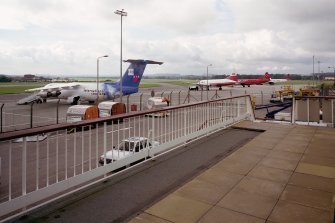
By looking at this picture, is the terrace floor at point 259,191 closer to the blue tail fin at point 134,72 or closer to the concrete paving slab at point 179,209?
the concrete paving slab at point 179,209

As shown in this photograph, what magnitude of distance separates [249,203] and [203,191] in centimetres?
68

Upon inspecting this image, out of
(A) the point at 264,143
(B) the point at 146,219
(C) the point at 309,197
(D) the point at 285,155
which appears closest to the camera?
(B) the point at 146,219

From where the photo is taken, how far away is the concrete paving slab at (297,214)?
343 centimetres

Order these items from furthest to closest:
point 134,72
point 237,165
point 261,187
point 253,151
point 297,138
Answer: point 134,72 < point 297,138 < point 253,151 < point 237,165 < point 261,187

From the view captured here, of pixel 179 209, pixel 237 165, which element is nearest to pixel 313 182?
pixel 237 165

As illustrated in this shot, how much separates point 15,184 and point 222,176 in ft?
30.9

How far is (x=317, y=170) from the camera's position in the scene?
5.29 m

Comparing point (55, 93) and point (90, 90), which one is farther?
point (90, 90)

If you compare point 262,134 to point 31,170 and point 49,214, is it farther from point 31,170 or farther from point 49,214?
point 31,170

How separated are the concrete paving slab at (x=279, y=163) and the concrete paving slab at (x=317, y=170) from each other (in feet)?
0.43

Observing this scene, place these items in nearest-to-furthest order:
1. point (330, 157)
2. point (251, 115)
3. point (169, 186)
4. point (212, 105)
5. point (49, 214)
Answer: point (49, 214), point (169, 186), point (330, 157), point (212, 105), point (251, 115)

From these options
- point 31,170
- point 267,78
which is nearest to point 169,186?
point 31,170

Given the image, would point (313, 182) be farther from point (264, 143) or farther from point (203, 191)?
point (264, 143)

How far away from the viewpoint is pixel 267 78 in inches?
3718
